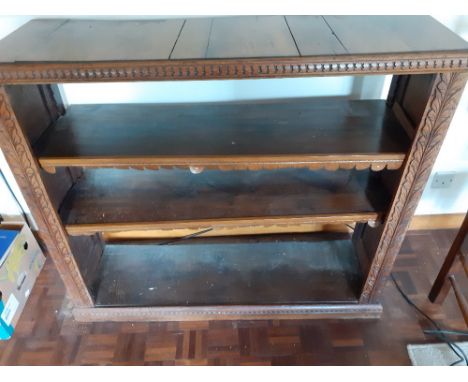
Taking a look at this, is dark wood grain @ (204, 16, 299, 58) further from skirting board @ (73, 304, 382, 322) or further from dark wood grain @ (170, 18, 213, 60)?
skirting board @ (73, 304, 382, 322)

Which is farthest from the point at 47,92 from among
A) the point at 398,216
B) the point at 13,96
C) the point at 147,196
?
the point at 398,216

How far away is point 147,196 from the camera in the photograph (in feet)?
3.67

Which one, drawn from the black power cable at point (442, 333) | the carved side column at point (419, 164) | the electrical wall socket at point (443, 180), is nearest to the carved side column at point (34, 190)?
the carved side column at point (419, 164)

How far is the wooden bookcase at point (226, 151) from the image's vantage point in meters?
0.76

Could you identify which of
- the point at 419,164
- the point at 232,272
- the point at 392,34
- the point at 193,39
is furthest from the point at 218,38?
the point at 232,272

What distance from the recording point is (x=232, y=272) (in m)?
1.42

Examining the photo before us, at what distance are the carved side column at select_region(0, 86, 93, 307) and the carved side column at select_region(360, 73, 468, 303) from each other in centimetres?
95

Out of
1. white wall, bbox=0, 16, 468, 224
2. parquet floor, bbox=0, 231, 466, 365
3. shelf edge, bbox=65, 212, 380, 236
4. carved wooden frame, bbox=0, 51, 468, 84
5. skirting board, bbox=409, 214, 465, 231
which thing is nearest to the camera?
carved wooden frame, bbox=0, 51, 468, 84

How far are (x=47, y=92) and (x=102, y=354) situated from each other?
89cm

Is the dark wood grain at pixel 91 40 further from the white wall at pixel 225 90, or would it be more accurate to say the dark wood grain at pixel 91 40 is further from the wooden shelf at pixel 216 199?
the wooden shelf at pixel 216 199

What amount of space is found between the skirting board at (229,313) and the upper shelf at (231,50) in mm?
879

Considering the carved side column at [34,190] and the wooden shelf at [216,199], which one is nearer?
the carved side column at [34,190]

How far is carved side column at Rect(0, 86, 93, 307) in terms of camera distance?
840 millimetres

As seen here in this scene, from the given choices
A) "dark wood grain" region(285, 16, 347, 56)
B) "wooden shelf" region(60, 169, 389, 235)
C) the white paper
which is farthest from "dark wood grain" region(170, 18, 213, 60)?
the white paper
